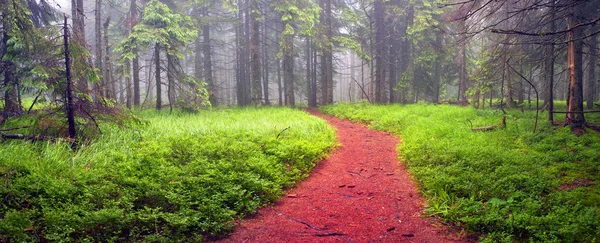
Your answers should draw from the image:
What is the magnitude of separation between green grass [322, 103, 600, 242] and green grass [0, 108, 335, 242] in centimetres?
288

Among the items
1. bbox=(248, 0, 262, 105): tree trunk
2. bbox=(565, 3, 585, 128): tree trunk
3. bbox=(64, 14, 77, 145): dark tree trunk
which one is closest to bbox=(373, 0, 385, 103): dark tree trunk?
bbox=(248, 0, 262, 105): tree trunk

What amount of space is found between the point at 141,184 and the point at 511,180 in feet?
20.8

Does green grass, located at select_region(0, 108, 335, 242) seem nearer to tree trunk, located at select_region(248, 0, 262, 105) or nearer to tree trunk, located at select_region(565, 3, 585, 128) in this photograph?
tree trunk, located at select_region(565, 3, 585, 128)

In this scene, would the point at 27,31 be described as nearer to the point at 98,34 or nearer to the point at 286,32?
the point at 98,34

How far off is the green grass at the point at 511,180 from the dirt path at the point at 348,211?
43cm

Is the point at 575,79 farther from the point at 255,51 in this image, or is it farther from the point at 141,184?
the point at 255,51

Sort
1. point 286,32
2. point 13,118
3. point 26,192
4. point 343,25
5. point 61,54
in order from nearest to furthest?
1. point 26,192
2. point 61,54
3. point 13,118
4. point 286,32
5. point 343,25

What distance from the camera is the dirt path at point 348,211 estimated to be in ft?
14.3

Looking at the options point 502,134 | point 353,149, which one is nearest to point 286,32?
point 353,149

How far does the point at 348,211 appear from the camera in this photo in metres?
5.21

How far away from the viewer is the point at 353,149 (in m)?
9.41

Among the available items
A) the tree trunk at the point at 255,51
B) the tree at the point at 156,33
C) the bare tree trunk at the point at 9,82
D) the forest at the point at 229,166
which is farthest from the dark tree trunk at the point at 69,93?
the tree trunk at the point at 255,51

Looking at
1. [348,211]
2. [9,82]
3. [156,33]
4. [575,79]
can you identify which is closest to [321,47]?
[156,33]

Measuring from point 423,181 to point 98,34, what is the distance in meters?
15.6
